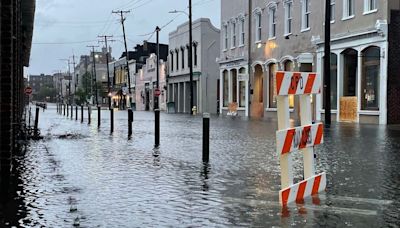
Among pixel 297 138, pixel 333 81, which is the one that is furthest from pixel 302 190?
pixel 333 81

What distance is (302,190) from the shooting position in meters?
7.29

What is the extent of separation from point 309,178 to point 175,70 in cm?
5995

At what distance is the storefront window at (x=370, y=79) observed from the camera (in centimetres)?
2831

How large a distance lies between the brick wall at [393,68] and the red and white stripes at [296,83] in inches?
822

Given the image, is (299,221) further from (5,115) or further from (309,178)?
(5,115)

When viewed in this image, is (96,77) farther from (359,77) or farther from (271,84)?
(359,77)

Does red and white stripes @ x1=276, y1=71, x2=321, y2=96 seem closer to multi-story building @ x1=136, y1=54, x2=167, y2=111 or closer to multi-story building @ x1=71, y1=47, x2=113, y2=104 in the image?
multi-story building @ x1=136, y1=54, x2=167, y2=111

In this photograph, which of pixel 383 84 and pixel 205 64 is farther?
pixel 205 64

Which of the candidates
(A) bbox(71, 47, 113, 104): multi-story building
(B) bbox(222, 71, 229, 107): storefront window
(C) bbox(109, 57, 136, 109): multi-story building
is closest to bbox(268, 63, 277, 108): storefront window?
(B) bbox(222, 71, 229, 107): storefront window

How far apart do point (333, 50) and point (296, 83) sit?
26.0 meters

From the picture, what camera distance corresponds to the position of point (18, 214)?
6.17 m

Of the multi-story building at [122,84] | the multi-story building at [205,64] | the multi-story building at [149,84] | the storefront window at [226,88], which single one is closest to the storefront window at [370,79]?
the storefront window at [226,88]

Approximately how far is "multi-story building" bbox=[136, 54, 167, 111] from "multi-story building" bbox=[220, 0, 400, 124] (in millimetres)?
25118

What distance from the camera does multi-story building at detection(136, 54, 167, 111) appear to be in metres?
73.1
